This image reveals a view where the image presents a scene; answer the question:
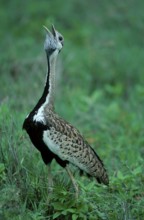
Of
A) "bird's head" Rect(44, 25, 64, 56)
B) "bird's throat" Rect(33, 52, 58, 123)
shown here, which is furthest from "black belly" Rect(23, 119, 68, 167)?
"bird's head" Rect(44, 25, 64, 56)

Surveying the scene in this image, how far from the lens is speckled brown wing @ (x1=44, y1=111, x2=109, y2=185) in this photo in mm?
5465

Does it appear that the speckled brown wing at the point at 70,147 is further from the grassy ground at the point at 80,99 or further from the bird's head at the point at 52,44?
the bird's head at the point at 52,44

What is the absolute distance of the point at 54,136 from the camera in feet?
17.9

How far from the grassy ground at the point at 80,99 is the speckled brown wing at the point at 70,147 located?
0.14 metres

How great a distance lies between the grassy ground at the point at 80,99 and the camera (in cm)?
538

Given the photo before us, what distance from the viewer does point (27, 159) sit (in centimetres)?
591

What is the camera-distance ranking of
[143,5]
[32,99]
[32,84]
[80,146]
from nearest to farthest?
[80,146], [32,99], [32,84], [143,5]

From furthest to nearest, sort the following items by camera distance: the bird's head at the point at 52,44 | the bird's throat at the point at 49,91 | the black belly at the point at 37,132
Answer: the bird's head at the point at 52,44 → the bird's throat at the point at 49,91 → the black belly at the point at 37,132

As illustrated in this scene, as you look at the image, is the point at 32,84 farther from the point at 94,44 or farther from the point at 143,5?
the point at 143,5

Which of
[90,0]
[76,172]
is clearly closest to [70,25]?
[90,0]

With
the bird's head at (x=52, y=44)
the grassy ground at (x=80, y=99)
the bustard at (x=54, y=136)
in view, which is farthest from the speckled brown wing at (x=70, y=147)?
the bird's head at (x=52, y=44)

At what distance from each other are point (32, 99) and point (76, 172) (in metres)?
1.95

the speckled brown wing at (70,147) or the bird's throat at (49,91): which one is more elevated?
the bird's throat at (49,91)

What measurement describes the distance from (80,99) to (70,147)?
2998 millimetres
